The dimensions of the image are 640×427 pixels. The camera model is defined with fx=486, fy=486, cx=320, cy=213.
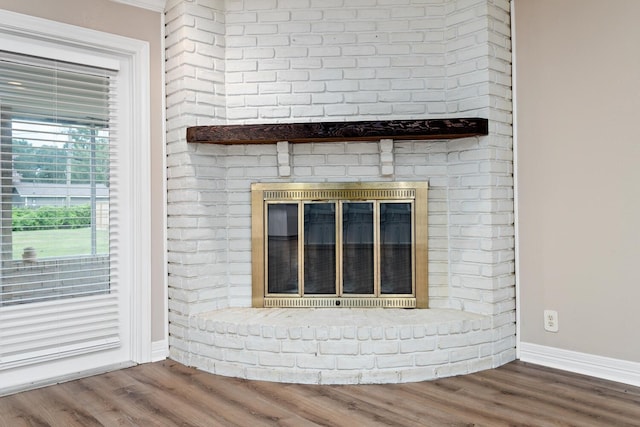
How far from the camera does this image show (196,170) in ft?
9.80

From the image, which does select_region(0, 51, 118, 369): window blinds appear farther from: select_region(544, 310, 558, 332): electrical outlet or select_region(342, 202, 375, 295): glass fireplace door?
select_region(544, 310, 558, 332): electrical outlet

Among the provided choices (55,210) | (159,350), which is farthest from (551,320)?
(55,210)

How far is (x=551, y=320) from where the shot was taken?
281cm

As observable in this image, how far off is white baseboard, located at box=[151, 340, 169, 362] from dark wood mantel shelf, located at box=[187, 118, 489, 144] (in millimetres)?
1282

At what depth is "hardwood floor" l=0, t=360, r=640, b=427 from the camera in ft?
7.03

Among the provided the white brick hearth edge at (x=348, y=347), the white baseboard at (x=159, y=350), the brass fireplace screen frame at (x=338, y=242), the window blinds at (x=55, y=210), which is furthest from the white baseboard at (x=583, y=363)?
the window blinds at (x=55, y=210)

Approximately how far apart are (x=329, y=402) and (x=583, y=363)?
145cm

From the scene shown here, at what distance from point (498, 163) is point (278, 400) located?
71.6 inches

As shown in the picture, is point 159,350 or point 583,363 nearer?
point 583,363

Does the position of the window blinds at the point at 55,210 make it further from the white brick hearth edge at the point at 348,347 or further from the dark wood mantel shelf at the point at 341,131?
the white brick hearth edge at the point at 348,347

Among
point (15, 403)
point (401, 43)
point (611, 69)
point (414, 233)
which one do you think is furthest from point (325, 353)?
point (611, 69)

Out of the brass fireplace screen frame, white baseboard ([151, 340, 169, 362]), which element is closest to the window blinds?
white baseboard ([151, 340, 169, 362])

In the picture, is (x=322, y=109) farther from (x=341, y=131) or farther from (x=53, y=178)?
(x=53, y=178)

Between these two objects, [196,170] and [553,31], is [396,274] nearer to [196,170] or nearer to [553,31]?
[196,170]
